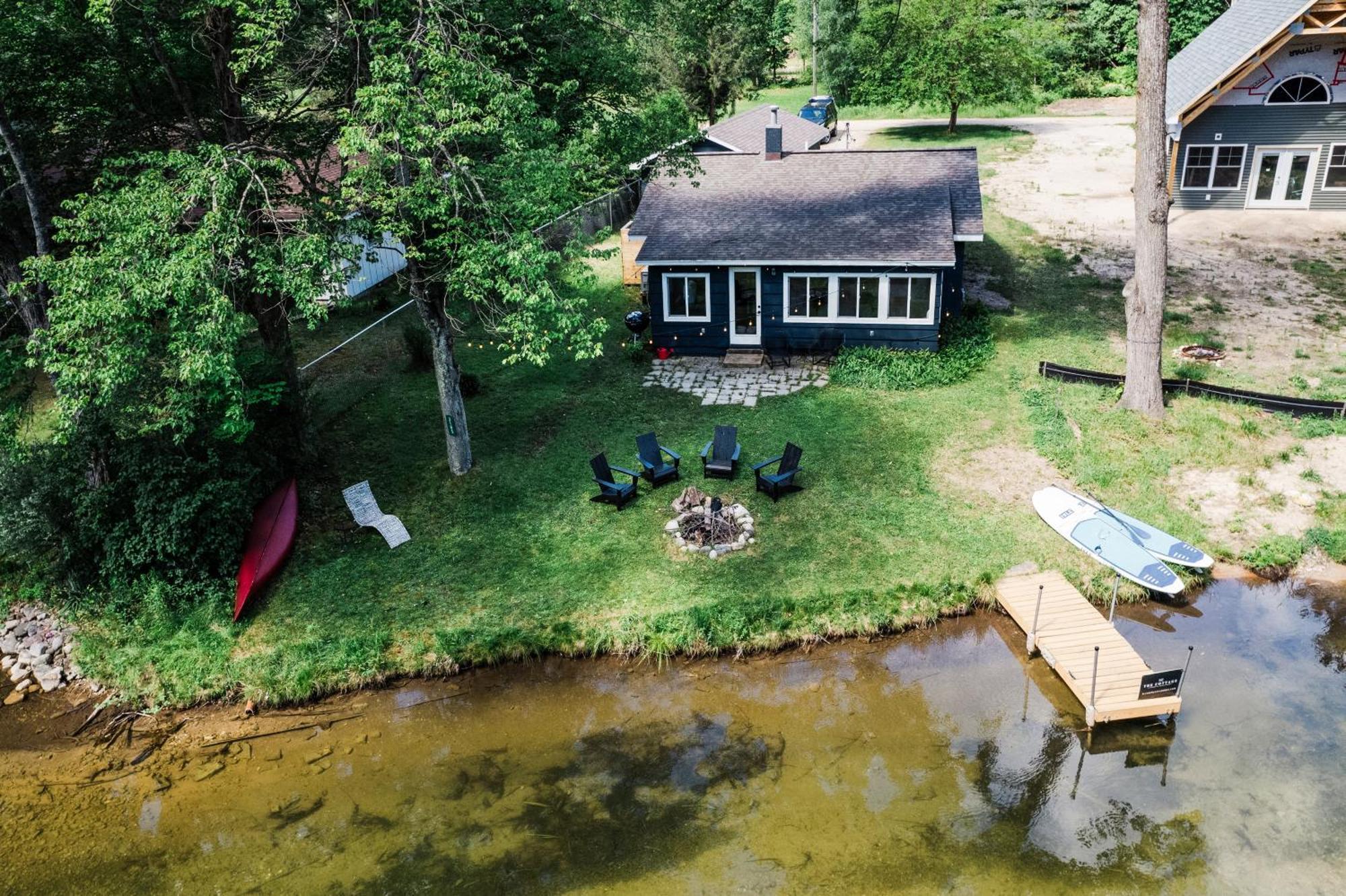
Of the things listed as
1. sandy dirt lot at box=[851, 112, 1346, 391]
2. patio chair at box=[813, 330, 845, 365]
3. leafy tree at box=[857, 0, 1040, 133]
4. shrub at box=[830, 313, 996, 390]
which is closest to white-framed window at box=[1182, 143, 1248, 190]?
sandy dirt lot at box=[851, 112, 1346, 391]

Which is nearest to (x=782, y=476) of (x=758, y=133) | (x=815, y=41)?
(x=758, y=133)

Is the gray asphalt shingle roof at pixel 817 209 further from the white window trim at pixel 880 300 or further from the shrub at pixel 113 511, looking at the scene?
the shrub at pixel 113 511

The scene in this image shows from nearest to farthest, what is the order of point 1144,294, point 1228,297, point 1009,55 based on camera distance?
point 1144,294 → point 1228,297 → point 1009,55

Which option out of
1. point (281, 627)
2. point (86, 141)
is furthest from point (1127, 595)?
point (86, 141)

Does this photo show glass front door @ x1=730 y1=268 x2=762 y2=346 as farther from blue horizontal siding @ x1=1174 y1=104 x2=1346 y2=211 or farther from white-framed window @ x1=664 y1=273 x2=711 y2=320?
blue horizontal siding @ x1=1174 y1=104 x2=1346 y2=211

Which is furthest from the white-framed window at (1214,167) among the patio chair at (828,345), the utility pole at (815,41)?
the utility pole at (815,41)

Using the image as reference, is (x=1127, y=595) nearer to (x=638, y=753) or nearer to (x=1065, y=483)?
(x=1065, y=483)
